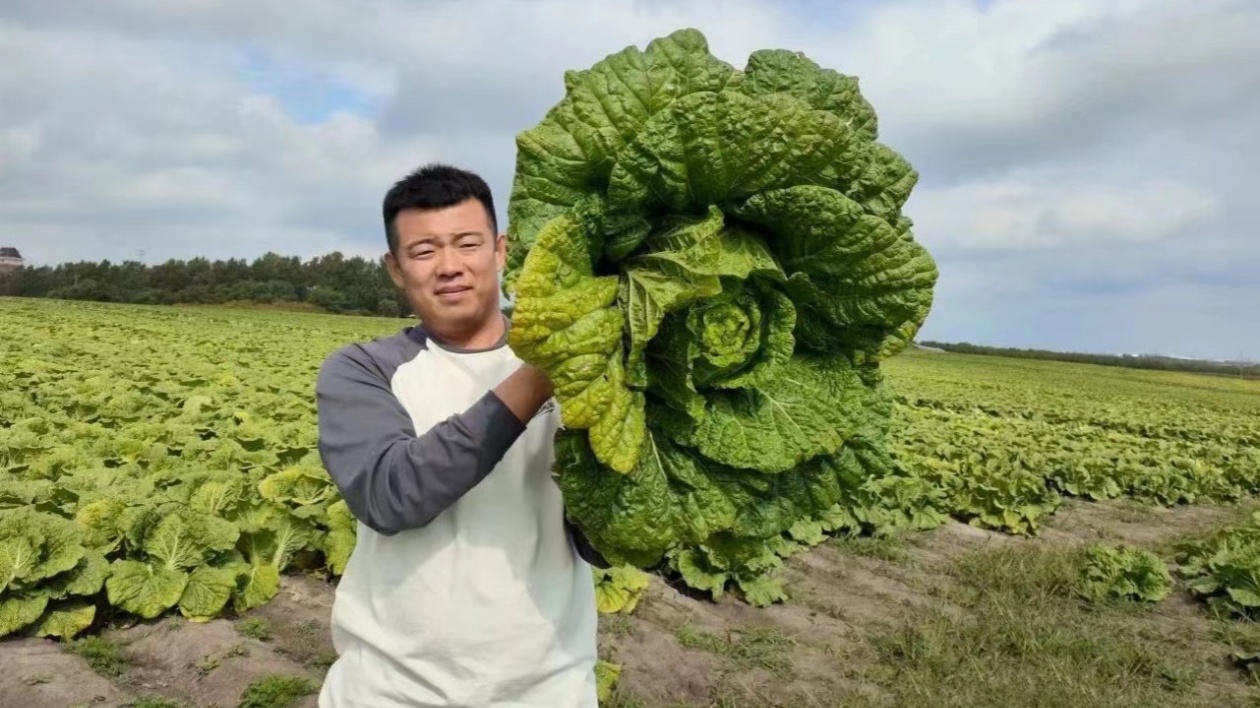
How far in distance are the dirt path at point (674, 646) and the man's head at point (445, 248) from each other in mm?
2939

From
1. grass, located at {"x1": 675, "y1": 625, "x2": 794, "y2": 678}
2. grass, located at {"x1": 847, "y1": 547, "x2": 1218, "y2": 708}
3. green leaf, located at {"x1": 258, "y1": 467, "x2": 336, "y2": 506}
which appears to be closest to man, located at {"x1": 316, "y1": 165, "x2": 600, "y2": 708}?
grass, located at {"x1": 847, "y1": 547, "x2": 1218, "y2": 708}

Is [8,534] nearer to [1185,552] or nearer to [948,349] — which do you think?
[1185,552]

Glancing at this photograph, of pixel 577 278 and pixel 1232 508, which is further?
pixel 1232 508

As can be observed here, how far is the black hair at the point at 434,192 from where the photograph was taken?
2141mm

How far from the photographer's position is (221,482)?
600cm

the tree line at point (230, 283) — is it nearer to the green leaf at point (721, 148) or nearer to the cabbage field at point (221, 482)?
the cabbage field at point (221, 482)

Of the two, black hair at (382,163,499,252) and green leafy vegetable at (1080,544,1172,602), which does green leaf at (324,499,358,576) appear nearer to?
black hair at (382,163,499,252)

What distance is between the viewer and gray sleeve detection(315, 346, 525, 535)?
188 cm

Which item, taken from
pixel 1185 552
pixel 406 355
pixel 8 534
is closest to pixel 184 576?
pixel 8 534

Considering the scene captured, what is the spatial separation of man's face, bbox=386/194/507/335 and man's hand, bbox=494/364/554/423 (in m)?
0.33

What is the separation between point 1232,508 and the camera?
13344 mm

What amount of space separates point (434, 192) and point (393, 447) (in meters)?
0.59

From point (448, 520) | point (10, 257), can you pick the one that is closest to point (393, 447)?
point (448, 520)

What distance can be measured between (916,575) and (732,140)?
670 cm
